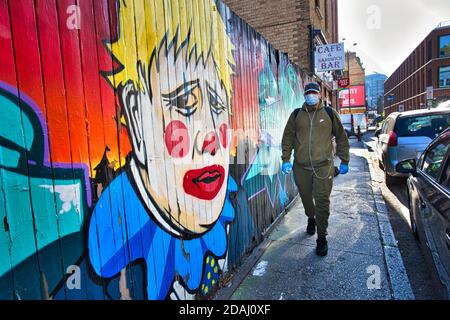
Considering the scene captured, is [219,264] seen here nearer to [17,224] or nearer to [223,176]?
[223,176]

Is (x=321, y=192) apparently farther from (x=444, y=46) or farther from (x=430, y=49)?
(x=430, y=49)

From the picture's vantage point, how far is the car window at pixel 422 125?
6465 mm

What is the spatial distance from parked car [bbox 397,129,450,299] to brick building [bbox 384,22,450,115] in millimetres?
35247

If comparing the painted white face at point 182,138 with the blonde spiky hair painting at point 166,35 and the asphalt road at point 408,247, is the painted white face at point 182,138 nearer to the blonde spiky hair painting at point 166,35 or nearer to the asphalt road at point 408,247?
the blonde spiky hair painting at point 166,35

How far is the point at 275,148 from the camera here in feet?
15.8

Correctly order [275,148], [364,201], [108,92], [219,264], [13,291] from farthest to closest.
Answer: [364,201]
[275,148]
[219,264]
[108,92]
[13,291]

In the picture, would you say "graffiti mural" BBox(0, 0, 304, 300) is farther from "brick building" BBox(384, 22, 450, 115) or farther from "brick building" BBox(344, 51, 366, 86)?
"brick building" BBox(344, 51, 366, 86)

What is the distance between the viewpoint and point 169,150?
2.23m

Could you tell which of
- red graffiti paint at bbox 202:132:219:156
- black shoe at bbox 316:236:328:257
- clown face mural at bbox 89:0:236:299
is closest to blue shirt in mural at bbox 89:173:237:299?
clown face mural at bbox 89:0:236:299

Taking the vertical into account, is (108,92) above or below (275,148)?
above

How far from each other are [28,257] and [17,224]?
162 mm

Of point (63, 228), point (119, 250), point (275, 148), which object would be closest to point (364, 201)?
point (275, 148)

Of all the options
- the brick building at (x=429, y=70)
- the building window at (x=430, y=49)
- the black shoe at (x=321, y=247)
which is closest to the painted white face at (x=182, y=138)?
the black shoe at (x=321, y=247)

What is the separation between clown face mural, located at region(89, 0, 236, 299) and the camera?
72.6 inches
